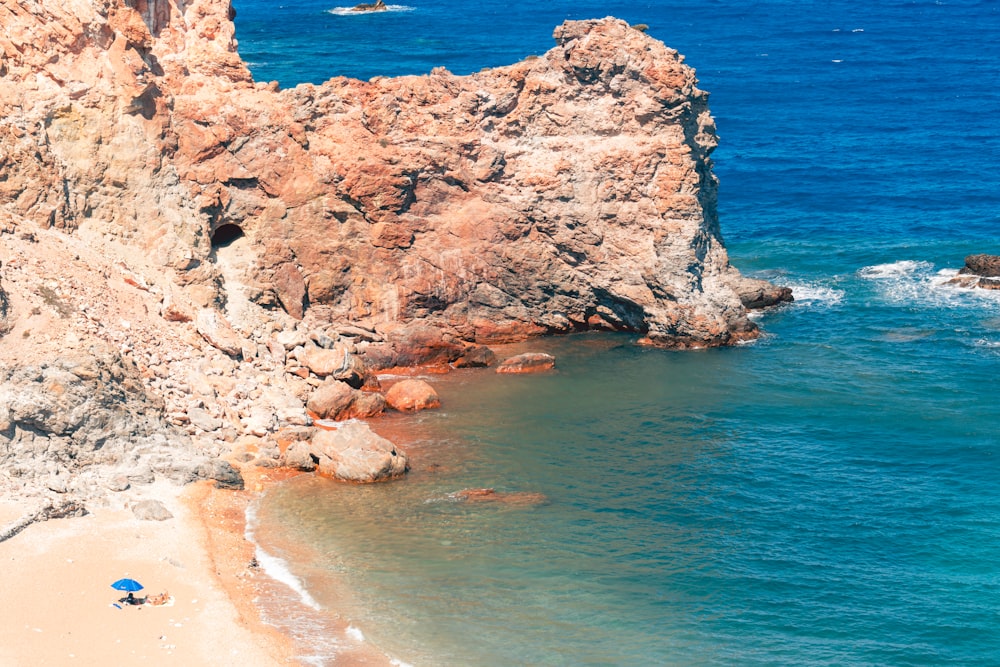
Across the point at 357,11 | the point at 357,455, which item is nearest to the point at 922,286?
the point at 357,455

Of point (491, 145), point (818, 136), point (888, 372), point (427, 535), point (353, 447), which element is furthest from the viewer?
point (818, 136)

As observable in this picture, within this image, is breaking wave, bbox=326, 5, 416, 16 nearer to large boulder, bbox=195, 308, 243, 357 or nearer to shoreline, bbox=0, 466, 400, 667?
large boulder, bbox=195, 308, 243, 357

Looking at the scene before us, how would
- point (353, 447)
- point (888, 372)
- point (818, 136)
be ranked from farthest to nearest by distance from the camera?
point (818, 136), point (888, 372), point (353, 447)

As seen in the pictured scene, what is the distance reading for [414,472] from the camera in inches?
1683

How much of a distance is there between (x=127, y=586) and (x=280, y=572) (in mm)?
4657

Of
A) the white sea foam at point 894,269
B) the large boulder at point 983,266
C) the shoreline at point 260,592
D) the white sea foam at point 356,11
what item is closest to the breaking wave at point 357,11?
the white sea foam at point 356,11

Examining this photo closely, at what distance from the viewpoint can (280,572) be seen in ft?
119

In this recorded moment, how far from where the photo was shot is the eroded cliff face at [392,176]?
157ft

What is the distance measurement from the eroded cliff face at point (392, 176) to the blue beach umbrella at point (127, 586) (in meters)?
16.0

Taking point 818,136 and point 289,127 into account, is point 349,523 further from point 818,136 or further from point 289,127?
point 818,136

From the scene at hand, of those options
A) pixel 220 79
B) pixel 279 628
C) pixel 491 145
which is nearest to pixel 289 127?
pixel 220 79

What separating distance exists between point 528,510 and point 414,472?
4.67m

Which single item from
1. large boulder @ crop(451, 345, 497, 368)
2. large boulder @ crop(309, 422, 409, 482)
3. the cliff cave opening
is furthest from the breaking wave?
large boulder @ crop(309, 422, 409, 482)

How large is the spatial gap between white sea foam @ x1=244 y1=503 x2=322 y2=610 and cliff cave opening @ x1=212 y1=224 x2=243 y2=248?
56.0 ft
